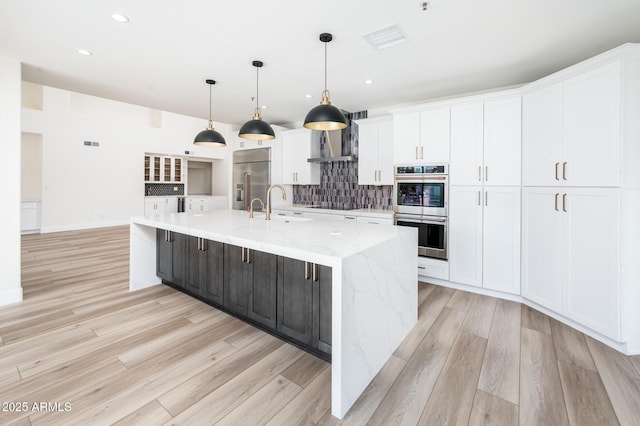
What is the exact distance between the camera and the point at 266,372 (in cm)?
196

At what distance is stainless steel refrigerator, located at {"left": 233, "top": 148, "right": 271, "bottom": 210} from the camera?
239 inches

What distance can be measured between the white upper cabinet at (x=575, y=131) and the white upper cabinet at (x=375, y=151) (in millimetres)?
1804

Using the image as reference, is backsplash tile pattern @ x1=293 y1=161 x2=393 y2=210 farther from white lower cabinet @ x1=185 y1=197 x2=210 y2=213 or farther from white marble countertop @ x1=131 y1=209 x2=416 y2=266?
white lower cabinet @ x1=185 y1=197 x2=210 y2=213

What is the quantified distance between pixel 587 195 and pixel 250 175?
5.43 metres

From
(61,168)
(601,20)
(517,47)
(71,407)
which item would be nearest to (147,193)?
(61,168)

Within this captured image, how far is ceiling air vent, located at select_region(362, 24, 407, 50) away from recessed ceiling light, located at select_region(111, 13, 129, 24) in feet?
6.32

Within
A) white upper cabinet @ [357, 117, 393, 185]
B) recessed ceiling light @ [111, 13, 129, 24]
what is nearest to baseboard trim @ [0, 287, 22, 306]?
recessed ceiling light @ [111, 13, 129, 24]

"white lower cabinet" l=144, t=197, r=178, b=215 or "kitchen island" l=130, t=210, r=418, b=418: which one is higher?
"white lower cabinet" l=144, t=197, r=178, b=215

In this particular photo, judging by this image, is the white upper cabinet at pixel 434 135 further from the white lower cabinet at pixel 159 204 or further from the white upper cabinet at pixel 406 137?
the white lower cabinet at pixel 159 204

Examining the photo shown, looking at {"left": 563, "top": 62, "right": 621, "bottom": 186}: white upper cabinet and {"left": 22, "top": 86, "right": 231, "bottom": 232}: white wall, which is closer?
{"left": 563, "top": 62, "right": 621, "bottom": 186}: white upper cabinet

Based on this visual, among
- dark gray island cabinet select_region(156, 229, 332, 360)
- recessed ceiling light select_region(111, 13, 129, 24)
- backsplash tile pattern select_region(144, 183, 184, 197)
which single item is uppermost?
recessed ceiling light select_region(111, 13, 129, 24)

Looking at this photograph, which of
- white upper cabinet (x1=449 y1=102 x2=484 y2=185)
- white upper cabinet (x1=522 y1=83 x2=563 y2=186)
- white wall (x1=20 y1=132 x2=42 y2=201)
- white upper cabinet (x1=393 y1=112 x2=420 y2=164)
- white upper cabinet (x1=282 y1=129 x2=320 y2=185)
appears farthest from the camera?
white wall (x1=20 y1=132 x2=42 y2=201)

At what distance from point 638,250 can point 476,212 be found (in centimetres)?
137

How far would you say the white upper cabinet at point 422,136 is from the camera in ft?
11.9
